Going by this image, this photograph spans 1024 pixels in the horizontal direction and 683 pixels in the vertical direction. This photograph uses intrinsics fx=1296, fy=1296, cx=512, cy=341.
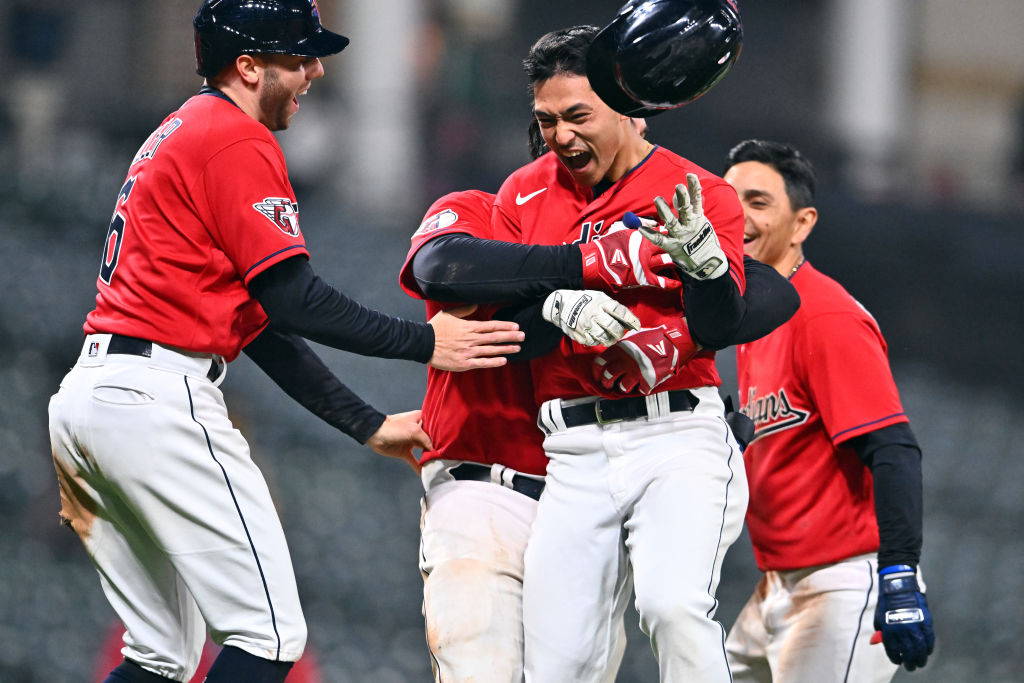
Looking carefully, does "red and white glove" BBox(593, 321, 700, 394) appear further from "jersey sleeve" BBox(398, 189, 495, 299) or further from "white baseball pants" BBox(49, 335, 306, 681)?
"white baseball pants" BBox(49, 335, 306, 681)

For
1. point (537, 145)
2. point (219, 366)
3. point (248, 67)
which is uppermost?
point (248, 67)

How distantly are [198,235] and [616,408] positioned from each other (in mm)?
1142

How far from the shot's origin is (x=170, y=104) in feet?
38.3

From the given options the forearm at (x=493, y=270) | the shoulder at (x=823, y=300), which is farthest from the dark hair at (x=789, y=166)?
the forearm at (x=493, y=270)

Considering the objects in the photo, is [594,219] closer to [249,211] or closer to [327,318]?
[327,318]

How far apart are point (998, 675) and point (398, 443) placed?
597 centimetres

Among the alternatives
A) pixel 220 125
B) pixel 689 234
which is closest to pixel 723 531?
pixel 689 234

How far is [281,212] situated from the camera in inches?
128

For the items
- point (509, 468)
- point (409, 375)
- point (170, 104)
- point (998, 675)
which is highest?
point (509, 468)

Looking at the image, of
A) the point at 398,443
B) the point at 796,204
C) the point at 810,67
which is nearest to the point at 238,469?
the point at 398,443

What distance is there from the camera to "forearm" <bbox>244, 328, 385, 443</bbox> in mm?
3770

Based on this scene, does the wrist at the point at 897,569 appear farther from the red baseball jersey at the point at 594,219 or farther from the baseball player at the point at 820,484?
the red baseball jersey at the point at 594,219

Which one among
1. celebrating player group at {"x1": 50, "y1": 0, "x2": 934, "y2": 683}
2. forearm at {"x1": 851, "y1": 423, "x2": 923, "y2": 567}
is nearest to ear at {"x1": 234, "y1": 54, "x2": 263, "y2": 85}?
celebrating player group at {"x1": 50, "y1": 0, "x2": 934, "y2": 683}

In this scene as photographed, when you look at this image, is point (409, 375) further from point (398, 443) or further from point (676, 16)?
point (676, 16)
